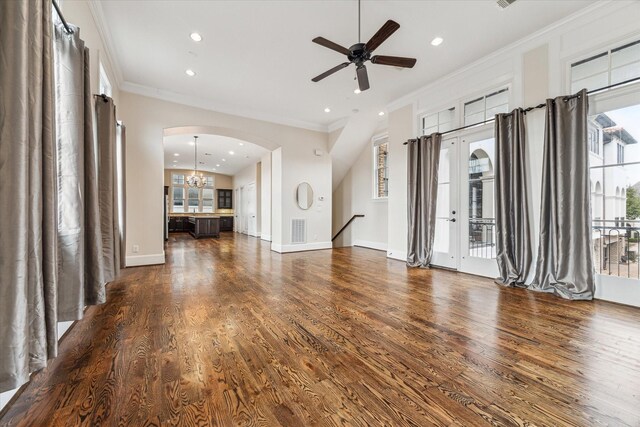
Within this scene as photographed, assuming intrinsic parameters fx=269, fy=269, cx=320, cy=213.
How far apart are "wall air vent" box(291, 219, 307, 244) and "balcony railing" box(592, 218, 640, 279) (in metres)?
5.37

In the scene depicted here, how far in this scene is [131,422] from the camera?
133 cm

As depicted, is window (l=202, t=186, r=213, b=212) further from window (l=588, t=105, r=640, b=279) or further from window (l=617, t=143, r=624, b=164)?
window (l=617, t=143, r=624, b=164)

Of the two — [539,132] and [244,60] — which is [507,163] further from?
[244,60]

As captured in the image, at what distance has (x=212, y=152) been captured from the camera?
1016cm

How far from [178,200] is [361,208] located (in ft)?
34.1

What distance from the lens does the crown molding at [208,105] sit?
5.04 meters

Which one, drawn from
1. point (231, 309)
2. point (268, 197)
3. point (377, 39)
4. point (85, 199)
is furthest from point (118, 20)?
point (268, 197)

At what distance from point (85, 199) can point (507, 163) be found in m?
4.95

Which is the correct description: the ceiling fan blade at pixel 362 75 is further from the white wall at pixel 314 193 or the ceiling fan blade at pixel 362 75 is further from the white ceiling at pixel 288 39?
the white wall at pixel 314 193

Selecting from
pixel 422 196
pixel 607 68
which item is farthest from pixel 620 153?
pixel 422 196

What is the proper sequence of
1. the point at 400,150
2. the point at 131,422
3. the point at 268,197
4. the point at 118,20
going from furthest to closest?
1. the point at 268,197
2. the point at 400,150
3. the point at 118,20
4. the point at 131,422

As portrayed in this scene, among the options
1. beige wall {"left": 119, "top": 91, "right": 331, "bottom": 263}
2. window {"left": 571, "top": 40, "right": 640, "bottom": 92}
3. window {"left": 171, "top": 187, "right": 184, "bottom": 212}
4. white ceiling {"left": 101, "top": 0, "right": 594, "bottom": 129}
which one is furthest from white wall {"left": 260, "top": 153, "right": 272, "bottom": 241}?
window {"left": 571, "top": 40, "right": 640, "bottom": 92}

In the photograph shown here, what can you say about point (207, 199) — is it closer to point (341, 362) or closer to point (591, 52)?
point (341, 362)

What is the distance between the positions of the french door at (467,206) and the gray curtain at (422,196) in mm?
180
